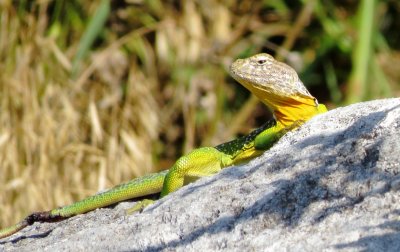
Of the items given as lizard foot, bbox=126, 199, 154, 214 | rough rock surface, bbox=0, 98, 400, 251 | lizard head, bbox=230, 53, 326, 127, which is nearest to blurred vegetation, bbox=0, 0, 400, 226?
lizard head, bbox=230, 53, 326, 127

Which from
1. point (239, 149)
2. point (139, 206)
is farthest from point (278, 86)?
point (139, 206)

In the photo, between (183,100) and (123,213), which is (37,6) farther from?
(123,213)

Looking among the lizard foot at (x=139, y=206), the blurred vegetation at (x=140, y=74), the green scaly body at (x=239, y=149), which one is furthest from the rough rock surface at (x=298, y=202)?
the blurred vegetation at (x=140, y=74)

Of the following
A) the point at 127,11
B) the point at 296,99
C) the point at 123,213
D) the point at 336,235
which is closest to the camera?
the point at 336,235

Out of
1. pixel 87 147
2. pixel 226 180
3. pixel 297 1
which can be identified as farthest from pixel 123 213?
pixel 297 1

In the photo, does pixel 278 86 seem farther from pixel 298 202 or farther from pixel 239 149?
pixel 298 202

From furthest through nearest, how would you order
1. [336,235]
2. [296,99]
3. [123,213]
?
[296,99], [123,213], [336,235]

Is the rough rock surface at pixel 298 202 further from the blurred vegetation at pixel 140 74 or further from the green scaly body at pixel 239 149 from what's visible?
the blurred vegetation at pixel 140 74
